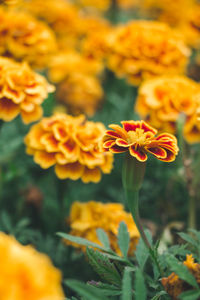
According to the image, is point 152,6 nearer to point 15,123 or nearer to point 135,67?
point 135,67

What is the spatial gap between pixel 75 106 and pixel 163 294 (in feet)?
3.27

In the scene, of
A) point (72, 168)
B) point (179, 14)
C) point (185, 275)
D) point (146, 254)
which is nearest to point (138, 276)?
point (185, 275)

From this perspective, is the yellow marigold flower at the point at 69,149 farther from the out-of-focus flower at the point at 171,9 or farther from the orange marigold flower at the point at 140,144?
the out-of-focus flower at the point at 171,9

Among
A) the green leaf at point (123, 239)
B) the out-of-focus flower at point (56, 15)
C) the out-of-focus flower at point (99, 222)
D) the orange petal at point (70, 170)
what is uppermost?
the green leaf at point (123, 239)

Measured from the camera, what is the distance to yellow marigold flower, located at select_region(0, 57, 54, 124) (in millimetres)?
811

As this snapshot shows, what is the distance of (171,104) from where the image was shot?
3.29 feet

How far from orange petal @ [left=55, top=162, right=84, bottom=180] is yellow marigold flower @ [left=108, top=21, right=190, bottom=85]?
479 mm

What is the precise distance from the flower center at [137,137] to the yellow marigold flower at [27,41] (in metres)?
0.58

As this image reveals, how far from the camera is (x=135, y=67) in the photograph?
1.21 meters

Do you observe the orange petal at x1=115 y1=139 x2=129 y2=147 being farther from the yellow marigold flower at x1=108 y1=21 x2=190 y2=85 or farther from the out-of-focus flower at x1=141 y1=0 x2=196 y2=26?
the out-of-focus flower at x1=141 y1=0 x2=196 y2=26

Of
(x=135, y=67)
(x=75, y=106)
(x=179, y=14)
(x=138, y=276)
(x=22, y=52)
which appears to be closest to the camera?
(x=138, y=276)

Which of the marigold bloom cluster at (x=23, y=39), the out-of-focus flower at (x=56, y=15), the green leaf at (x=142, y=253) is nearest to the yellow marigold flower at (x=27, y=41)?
the marigold bloom cluster at (x=23, y=39)

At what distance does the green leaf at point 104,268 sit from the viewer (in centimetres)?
60

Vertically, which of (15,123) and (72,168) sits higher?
(72,168)
